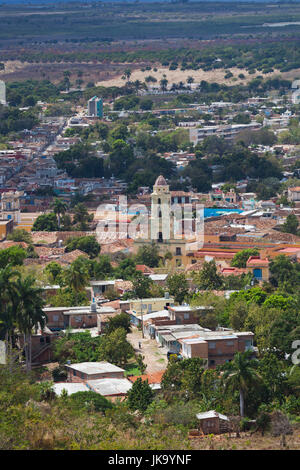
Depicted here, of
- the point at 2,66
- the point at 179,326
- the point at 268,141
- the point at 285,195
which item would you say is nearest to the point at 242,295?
the point at 179,326

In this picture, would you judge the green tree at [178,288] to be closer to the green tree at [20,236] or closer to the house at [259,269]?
the house at [259,269]

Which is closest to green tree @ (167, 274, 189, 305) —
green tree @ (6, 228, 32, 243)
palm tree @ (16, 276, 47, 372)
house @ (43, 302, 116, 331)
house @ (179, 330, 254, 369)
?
house @ (43, 302, 116, 331)

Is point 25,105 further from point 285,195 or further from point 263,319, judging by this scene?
point 263,319

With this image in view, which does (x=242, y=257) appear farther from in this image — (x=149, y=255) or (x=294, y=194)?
(x=294, y=194)

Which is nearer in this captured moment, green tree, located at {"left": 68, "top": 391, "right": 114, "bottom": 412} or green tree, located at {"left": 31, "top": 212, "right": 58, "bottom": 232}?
green tree, located at {"left": 68, "top": 391, "right": 114, "bottom": 412}

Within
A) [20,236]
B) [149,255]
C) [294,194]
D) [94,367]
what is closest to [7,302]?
[94,367]

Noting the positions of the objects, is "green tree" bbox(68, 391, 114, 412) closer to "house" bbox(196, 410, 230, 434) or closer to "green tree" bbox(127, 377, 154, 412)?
"green tree" bbox(127, 377, 154, 412)
